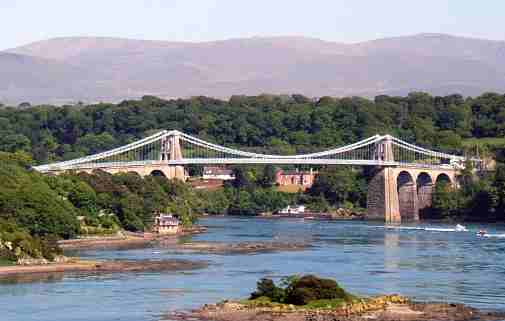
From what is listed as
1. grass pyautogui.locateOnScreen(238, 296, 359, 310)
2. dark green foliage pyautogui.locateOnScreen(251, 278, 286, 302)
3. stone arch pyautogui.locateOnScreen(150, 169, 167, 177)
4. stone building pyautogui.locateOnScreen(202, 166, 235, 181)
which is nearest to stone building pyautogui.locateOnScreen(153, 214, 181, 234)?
stone arch pyautogui.locateOnScreen(150, 169, 167, 177)

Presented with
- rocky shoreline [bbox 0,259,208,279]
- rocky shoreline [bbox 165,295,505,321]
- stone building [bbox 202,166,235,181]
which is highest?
stone building [bbox 202,166,235,181]

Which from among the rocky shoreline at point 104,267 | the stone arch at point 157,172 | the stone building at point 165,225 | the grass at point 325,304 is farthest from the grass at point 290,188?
the grass at point 325,304

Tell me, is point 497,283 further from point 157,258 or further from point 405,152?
point 405,152

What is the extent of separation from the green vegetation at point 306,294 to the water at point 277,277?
2708 mm

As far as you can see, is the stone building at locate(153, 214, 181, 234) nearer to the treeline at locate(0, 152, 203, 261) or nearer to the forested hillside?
the treeline at locate(0, 152, 203, 261)

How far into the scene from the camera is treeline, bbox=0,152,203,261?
223 feet

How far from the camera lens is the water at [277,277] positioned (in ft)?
169

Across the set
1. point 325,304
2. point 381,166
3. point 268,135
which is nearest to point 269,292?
point 325,304

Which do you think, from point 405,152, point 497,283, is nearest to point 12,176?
point 497,283

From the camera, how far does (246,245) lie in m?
82.0

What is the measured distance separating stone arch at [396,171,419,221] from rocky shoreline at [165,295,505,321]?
252ft

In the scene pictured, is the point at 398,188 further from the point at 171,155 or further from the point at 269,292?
the point at 269,292

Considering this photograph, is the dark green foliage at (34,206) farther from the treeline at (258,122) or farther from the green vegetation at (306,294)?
the treeline at (258,122)

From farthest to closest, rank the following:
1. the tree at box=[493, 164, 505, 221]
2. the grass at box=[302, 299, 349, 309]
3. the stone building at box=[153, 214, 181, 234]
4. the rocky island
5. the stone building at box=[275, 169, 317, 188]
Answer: the stone building at box=[275, 169, 317, 188], the tree at box=[493, 164, 505, 221], the stone building at box=[153, 214, 181, 234], the grass at box=[302, 299, 349, 309], the rocky island
